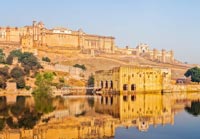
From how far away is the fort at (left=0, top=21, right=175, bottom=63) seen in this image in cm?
8144

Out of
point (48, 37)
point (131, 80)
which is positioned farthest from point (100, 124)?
point (48, 37)

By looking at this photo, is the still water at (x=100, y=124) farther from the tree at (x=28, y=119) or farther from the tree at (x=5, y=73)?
the tree at (x=5, y=73)

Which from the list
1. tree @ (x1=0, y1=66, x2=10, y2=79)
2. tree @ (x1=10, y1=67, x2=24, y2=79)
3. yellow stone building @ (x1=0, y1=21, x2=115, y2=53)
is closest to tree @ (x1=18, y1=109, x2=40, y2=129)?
tree @ (x1=10, y1=67, x2=24, y2=79)

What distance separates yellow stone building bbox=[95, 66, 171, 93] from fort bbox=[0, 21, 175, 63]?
28.4 meters

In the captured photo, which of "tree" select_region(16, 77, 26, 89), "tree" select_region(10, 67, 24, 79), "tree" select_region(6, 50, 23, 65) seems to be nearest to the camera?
"tree" select_region(16, 77, 26, 89)

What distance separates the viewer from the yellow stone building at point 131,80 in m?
46.6

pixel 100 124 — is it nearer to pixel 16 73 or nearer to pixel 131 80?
pixel 131 80

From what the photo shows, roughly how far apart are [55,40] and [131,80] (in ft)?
143

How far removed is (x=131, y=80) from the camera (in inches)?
1842

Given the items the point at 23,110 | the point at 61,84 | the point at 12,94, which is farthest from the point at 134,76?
the point at 23,110

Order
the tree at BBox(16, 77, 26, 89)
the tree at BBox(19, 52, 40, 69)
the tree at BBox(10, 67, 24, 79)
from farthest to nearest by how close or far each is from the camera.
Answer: the tree at BBox(19, 52, 40, 69) < the tree at BBox(10, 67, 24, 79) < the tree at BBox(16, 77, 26, 89)

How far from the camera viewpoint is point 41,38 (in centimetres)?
8512

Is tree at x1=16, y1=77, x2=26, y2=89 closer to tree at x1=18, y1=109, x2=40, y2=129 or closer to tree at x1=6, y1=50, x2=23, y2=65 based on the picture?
tree at x1=6, y1=50, x2=23, y2=65

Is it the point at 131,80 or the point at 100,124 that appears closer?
the point at 100,124
